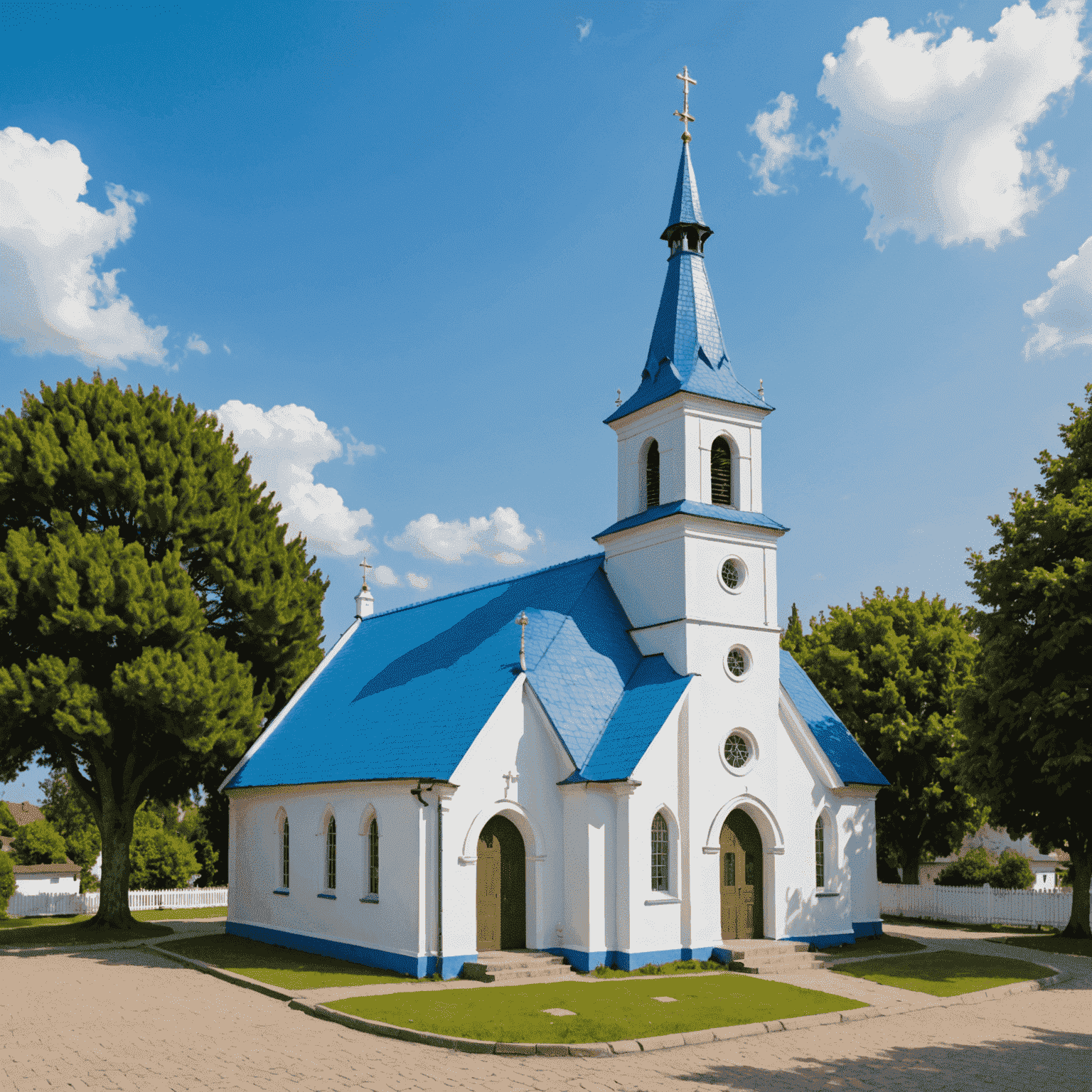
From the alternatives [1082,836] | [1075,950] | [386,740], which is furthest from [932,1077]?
[1082,836]

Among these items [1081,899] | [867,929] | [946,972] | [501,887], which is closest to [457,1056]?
[501,887]

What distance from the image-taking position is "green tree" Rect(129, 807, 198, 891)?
153 ft

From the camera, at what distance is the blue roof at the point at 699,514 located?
2830 centimetres

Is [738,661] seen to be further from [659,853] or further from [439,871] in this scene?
[439,871]

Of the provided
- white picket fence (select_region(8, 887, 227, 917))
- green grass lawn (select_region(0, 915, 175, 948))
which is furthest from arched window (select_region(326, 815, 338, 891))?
white picket fence (select_region(8, 887, 227, 917))

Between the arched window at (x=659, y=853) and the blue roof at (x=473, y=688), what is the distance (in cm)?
215

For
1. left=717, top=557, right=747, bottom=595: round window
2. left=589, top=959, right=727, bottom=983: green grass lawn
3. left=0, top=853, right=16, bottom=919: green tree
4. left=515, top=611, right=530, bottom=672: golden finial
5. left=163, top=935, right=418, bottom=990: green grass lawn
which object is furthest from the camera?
left=0, top=853, right=16, bottom=919: green tree

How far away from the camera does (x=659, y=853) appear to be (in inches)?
1032

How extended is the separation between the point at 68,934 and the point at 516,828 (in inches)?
645

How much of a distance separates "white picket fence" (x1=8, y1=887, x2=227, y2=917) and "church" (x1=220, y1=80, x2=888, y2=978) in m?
11.7

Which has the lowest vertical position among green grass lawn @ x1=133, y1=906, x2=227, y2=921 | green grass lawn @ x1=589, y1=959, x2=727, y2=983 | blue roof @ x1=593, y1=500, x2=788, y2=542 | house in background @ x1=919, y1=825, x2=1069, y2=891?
house in background @ x1=919, y1=825, x2=1069, y2=891

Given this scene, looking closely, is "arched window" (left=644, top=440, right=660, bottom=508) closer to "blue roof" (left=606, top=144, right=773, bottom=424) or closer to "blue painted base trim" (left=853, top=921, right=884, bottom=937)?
"blue roof" (left=606, top=144, right=773, bottom=424)

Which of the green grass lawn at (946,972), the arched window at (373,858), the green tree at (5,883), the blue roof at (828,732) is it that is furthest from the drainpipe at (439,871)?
the green tree at (5,883)

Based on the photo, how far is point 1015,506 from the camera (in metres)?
30.3
